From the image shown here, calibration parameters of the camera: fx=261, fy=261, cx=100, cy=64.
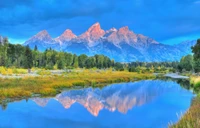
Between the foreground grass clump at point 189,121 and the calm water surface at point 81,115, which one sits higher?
the foreground grass clump at point 189,121

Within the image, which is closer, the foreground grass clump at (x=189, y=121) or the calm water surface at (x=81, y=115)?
the foreground grass clump at (x=189, y=121)

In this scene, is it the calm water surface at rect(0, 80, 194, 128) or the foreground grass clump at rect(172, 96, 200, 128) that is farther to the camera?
the calm water surface at rect(0, 80, 194, 128)

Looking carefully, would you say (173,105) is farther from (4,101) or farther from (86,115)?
(4,101)

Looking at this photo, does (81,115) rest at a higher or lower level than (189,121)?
lower

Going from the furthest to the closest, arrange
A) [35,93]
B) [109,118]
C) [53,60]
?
[53,60], [35,93], [109,118]

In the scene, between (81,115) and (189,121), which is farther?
(81,115)

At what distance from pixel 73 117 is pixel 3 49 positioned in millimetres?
126500

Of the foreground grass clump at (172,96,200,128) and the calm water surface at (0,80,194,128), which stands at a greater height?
the foreground grass clump at (172,96,200,128)

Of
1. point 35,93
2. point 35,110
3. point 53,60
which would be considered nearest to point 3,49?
point 53,60

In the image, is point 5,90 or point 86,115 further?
Result: point 5,90

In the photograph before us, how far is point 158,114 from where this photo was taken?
3098 cm

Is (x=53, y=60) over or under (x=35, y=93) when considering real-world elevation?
over

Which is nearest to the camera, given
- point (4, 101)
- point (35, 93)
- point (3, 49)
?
point (4, 101)

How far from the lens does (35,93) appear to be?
43.0 m
